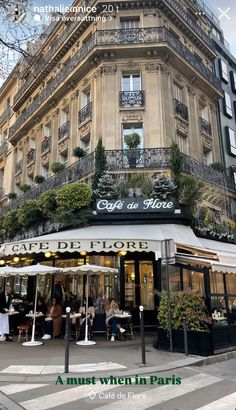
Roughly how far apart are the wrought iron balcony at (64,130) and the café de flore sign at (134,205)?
6.34 meters

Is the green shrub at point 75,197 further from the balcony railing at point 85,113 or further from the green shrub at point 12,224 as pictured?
the green shrub at point 12,224

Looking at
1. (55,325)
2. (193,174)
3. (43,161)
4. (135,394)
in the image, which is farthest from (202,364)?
(43,161)

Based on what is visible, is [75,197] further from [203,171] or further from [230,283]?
[230,283]

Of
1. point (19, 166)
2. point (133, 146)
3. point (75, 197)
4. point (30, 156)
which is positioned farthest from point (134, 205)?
point (19, 166)

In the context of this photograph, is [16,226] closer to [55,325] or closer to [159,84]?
[55,325]

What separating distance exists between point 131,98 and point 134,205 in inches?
210

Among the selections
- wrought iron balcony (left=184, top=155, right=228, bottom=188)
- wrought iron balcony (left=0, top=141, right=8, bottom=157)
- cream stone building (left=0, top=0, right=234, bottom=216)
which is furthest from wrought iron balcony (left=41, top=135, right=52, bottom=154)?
wrought iron balcony (left=184, top=155, right=228, bottom=188)

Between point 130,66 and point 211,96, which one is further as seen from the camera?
point 211,96

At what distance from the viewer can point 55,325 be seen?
460 inches

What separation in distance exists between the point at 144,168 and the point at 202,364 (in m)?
8.24

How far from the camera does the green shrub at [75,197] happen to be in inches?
531

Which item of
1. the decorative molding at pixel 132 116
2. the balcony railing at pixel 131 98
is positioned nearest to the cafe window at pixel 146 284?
the decorative molding at pixel 132 116

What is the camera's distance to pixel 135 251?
39.0 ft

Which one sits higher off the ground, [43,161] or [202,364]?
[43,161]
